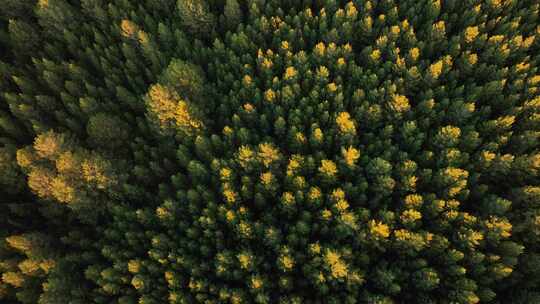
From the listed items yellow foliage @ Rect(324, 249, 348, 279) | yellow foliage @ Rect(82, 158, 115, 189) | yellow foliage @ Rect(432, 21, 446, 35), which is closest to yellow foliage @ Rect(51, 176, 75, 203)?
yellow foliage @ Rect(82, 158, 115, 189)

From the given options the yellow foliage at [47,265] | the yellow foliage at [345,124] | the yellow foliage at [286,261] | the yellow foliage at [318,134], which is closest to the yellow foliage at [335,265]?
the yellow foliage at [286,261]

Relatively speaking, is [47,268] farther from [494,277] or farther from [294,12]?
[494,277]

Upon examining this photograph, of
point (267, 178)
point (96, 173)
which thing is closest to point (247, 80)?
point (267, 178)

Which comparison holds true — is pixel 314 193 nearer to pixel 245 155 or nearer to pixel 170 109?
pixel 245 155

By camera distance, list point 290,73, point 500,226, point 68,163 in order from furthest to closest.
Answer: point 290,73, point 68,163, point 500,226

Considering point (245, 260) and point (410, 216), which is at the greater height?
point (410, 216)

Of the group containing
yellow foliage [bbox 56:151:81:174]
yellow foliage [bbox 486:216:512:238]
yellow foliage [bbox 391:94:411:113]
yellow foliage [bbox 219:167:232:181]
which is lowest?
yellow foliage [bbox 56:151:81:174]

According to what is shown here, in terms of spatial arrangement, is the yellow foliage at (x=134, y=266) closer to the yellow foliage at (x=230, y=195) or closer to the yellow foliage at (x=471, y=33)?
the yellow foliage at (x=230, y=195)

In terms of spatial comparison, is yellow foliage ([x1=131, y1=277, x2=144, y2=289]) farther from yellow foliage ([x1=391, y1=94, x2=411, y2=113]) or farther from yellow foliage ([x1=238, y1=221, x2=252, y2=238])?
yellow foliage ([x1=391, y1=94, x2=411, y2=113])

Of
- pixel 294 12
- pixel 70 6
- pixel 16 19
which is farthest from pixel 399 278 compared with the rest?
pixel 16 19
